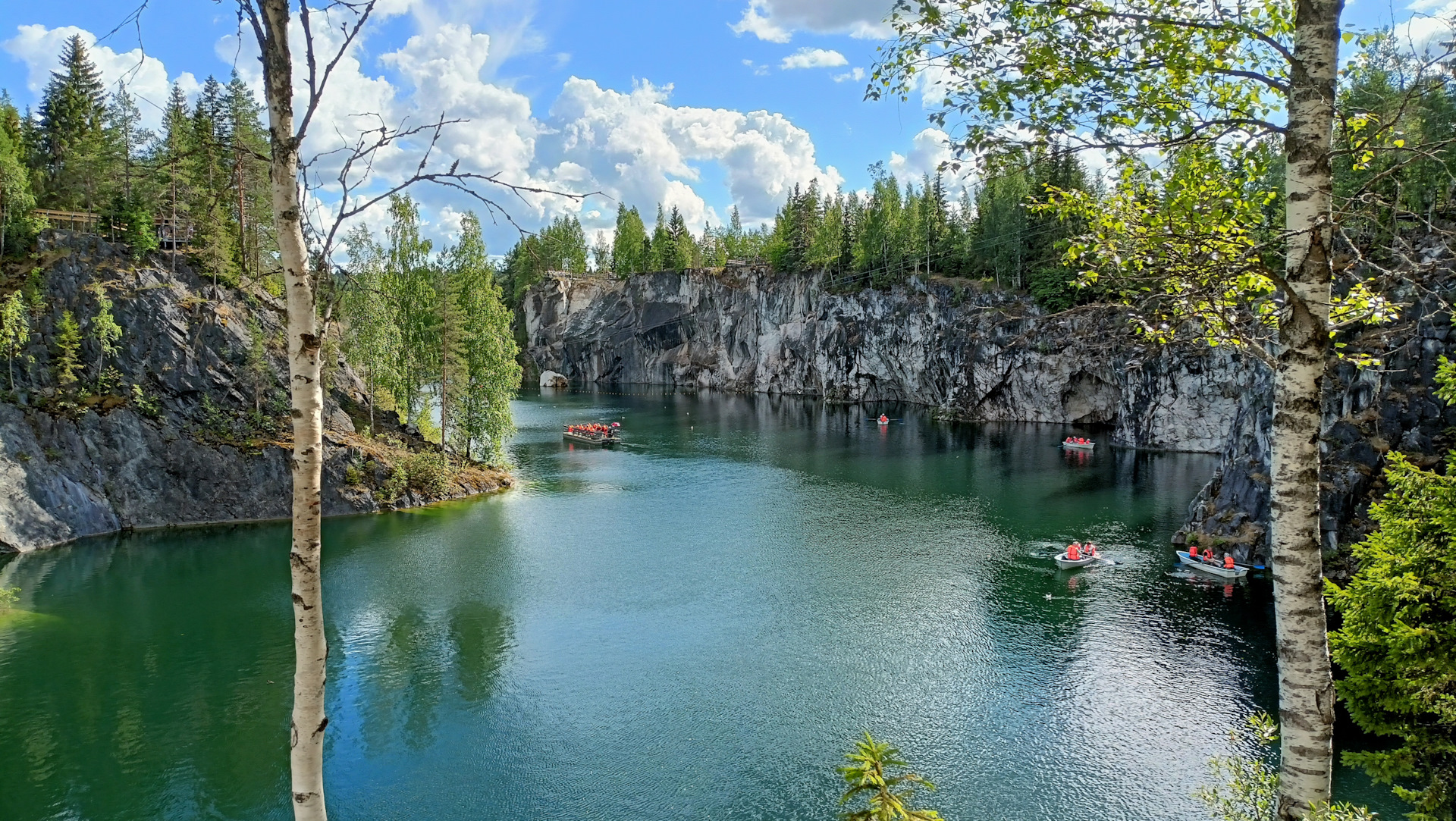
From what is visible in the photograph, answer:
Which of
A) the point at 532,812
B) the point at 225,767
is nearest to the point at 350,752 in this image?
the point at 225,767

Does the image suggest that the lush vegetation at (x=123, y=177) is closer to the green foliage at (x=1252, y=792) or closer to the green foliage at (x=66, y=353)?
the green foliage at (x=66, y=353)

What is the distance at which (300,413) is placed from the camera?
497 centimetres

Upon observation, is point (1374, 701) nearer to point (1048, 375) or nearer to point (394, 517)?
point (394, 517)

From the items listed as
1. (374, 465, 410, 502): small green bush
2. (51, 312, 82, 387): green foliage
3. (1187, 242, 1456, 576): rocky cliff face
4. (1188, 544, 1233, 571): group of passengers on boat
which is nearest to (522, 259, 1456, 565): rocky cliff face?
(1187, 242, 1456, 576): rocky cliff face

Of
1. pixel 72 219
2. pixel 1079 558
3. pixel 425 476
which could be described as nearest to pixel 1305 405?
pixel 1079 558

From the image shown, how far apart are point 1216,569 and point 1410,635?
19338 millimetres

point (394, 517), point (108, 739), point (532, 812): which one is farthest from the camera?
point (394, 517)

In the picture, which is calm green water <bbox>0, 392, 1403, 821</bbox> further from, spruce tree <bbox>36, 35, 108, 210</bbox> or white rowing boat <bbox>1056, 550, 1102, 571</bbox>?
spruce tree <bbox>36, 35, 108, 210</bbox>

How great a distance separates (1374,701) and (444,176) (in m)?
13.7

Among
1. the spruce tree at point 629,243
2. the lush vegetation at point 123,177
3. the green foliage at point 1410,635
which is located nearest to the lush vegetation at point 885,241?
the spruce tree at point 629,243

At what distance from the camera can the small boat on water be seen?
6172 cm

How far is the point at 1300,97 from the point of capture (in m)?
4.80

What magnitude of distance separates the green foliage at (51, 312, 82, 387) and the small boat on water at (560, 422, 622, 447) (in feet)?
106

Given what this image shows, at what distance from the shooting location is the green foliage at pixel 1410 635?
10.2 metres
